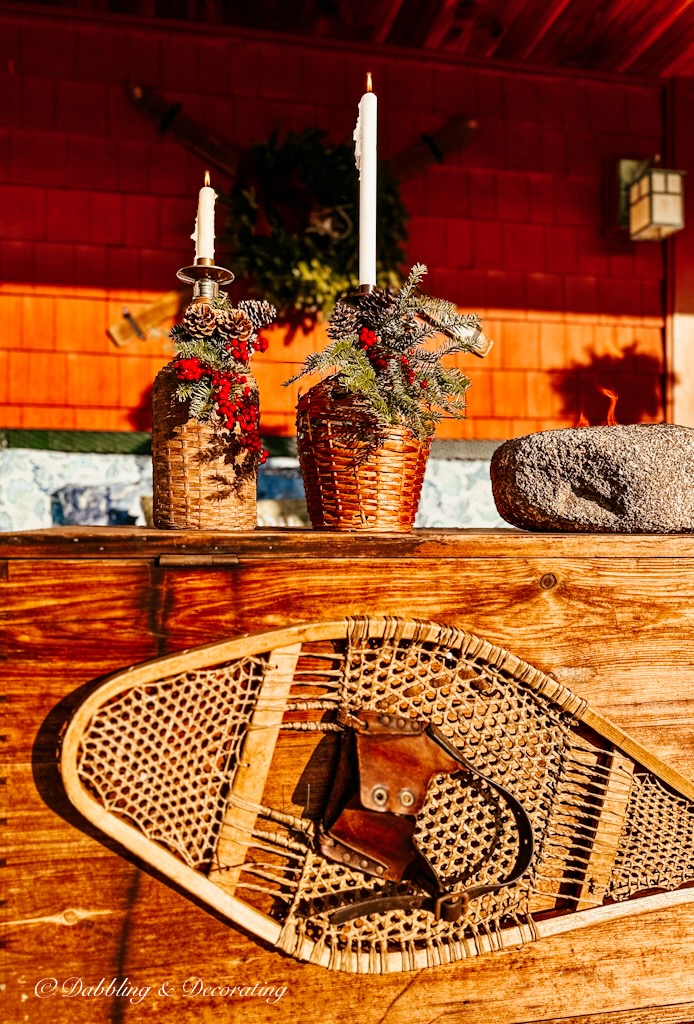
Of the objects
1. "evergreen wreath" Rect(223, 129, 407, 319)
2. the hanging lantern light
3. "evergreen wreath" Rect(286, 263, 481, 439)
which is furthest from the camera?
the hanging lantern light

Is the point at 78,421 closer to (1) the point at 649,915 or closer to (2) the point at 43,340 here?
(2) the point at 43,340

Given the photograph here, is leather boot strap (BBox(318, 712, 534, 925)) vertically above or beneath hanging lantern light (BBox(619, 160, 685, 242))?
beneath

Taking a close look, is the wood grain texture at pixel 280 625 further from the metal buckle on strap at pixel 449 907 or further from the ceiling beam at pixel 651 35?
the ceiling beam at pixel 651 35

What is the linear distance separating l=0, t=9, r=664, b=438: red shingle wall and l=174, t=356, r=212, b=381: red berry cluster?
6.80 ft

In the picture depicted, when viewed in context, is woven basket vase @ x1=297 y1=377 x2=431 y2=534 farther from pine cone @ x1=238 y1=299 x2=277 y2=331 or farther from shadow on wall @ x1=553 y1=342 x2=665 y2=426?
shadow on wall @ x1=553 y1=342 x2=665 y2=426

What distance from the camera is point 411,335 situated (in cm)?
108

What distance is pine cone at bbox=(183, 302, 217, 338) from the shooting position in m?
1.06

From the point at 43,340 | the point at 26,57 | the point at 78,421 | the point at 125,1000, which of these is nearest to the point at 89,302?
the point at 43,340

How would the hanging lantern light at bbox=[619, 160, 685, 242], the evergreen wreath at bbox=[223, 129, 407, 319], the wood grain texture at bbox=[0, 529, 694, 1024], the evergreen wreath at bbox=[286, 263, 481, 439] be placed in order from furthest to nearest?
the hanging lantern light at bbox=[619, 160, 685, 242], the evergreen wreath at bbox=[223, 129, 407, 319], the evergreen wreath at bbox=[286, 263, 481, 439], the wood grain texture at bbox=[0, 529, 694, 1024]

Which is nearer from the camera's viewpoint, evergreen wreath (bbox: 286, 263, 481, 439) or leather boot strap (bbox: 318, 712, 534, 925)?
leather boot strap (bbox: 318, 712, 534, 925)

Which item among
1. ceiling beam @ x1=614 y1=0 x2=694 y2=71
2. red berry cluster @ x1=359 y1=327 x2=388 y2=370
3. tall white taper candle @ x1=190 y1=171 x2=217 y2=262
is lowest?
red berry cluster @ x1=359 y1=327 x2=388 y2=370

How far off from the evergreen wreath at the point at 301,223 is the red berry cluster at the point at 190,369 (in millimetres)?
2062

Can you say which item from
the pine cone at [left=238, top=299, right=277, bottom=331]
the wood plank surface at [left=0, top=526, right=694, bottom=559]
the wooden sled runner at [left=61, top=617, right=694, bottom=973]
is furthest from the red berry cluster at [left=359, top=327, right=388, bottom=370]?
the wooden sled runner at [left=61, top=617, right=694, bottom=973]

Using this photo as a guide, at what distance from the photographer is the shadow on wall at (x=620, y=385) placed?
3449 millimetres
